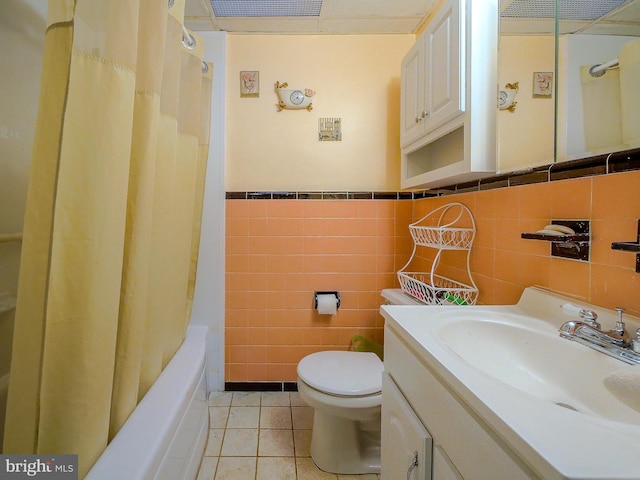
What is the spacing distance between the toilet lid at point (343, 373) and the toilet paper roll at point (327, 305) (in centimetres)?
32

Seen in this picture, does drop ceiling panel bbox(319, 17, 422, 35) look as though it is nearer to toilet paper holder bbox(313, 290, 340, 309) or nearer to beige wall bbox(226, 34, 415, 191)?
beige wall bbox(226, 34, 415, 191)

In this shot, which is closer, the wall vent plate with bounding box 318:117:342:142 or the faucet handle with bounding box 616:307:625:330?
the faucet handle with bounding box 616:307:625:330

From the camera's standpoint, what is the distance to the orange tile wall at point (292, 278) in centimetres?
193

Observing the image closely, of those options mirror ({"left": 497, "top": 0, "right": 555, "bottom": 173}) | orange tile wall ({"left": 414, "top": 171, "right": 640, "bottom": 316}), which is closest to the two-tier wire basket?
orange tile wall ({"left": 414, "top": 171, "right": 640, "bottom": 316})

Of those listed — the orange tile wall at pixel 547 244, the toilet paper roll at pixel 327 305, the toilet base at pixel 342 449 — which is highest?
the orange tile wall at pixel 547 244

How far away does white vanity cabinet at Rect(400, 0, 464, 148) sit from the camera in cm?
118

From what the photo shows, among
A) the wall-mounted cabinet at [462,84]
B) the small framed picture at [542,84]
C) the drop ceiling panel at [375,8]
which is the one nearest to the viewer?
the small framed picture at [542,84]

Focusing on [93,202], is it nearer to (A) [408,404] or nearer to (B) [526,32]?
(A) [408,404]

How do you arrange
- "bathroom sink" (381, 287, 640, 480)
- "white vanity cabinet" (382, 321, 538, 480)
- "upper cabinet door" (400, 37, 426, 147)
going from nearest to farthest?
1. "bathroom sink" (381, 287, 640, 480)
2. "white vanity cabinet" (382, 321, 538, 480)
3. "upper cabinet door" (400, 37, 426, 147)

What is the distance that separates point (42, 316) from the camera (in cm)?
62

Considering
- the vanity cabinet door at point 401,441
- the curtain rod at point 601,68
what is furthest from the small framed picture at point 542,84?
the vanity cabinet door at point 401,441

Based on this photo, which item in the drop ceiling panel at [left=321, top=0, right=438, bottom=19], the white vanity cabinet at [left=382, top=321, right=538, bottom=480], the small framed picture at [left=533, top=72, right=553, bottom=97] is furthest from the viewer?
the drop ceiling panel at [left=321, top=0, right=438, bottom=19]

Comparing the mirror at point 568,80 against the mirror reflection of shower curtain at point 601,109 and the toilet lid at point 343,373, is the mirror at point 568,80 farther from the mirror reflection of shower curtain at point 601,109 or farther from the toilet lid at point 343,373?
the toilet lid at point 343,373

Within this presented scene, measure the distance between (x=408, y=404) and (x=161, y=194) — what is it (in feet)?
3.10
